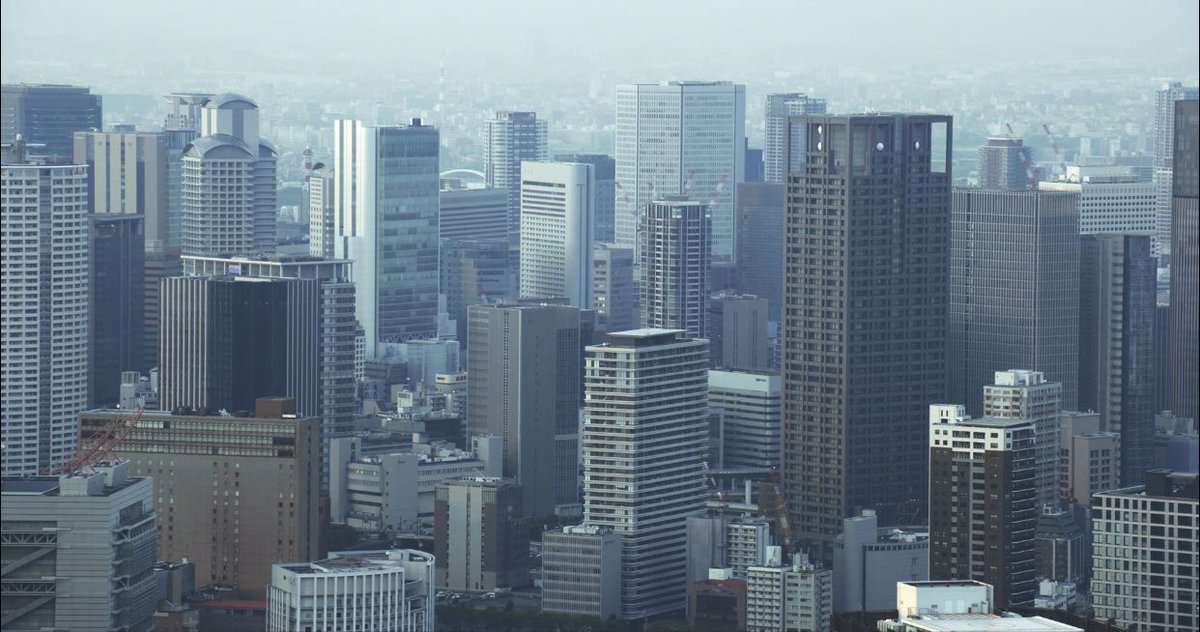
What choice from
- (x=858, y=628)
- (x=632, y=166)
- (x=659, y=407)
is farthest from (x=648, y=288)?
A: (x=858, y=628)

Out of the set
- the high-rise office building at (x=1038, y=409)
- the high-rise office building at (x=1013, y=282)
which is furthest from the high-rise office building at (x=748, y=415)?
the high-rise office building at (x=1038, y=409)

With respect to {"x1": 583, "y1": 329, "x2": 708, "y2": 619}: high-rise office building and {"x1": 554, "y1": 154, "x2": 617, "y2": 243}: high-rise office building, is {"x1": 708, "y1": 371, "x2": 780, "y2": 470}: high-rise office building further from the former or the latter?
{"x1": 554, "y1": 154, "x2": 617, "y2": 243}: high-rise office building

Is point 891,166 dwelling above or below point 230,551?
above

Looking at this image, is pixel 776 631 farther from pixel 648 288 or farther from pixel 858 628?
pixel 648 288

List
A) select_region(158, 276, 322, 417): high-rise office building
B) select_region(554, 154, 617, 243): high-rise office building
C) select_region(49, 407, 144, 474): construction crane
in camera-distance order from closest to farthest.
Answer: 1. select_region(49, 407, 144, 474): construction crane
2. select_region(158, 276, 322, 417): high-rise office building
3. select_region(554, 154, 617, 243): high-rise office building

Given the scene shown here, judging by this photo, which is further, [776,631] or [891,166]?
[891,166]

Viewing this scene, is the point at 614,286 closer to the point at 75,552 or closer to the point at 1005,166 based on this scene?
the point at 1005,166

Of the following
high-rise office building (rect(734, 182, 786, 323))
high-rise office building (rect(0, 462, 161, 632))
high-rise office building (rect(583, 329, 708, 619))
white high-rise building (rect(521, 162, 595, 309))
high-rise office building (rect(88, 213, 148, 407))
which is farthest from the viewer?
white high-rise building (rect(521, 162, 595, 309))

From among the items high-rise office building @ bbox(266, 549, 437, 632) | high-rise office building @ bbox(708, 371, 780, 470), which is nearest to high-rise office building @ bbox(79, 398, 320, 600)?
high-rise office building @ bbox(266, 549, 437, 632)
